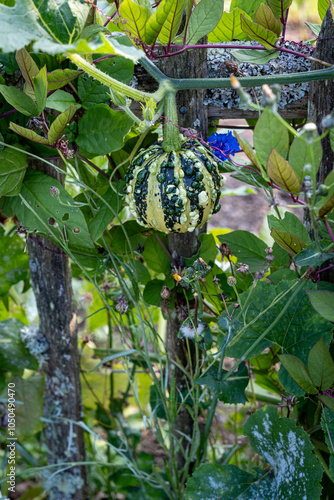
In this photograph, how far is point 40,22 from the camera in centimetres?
64

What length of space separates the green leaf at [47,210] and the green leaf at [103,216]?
0.02 meters

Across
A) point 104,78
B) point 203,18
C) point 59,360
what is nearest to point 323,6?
point 203,18

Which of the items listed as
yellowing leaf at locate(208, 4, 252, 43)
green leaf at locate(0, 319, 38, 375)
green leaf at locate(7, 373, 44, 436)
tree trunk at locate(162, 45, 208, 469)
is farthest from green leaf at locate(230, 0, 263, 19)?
green leaf at locate(7, 373, 44, 436)

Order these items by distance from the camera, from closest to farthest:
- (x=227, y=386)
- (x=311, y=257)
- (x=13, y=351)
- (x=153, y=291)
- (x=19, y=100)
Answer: (x=311, y=257) → (x=19, y=100) → (x=227, y=386) → (x=153, y=291) → (x=13, y=351)

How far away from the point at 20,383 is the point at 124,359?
51 cm

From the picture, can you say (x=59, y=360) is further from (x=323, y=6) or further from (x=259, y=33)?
(x=323, y=6)

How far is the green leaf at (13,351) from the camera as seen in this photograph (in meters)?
1.19

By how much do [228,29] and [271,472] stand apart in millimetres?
943

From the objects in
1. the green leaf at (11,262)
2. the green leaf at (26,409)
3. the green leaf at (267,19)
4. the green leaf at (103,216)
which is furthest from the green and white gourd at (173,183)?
the green leaf at (26,409)

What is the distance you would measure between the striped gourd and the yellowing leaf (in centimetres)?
30

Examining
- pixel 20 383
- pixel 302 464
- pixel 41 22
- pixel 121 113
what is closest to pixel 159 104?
pixel 121 113

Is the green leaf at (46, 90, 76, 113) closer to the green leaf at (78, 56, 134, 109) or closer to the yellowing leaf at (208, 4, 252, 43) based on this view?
the green leaf at (78, 56, 134, 109)

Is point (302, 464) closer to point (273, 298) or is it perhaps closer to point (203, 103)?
point (273, 298)

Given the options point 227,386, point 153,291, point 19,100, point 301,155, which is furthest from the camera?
point 153,291
